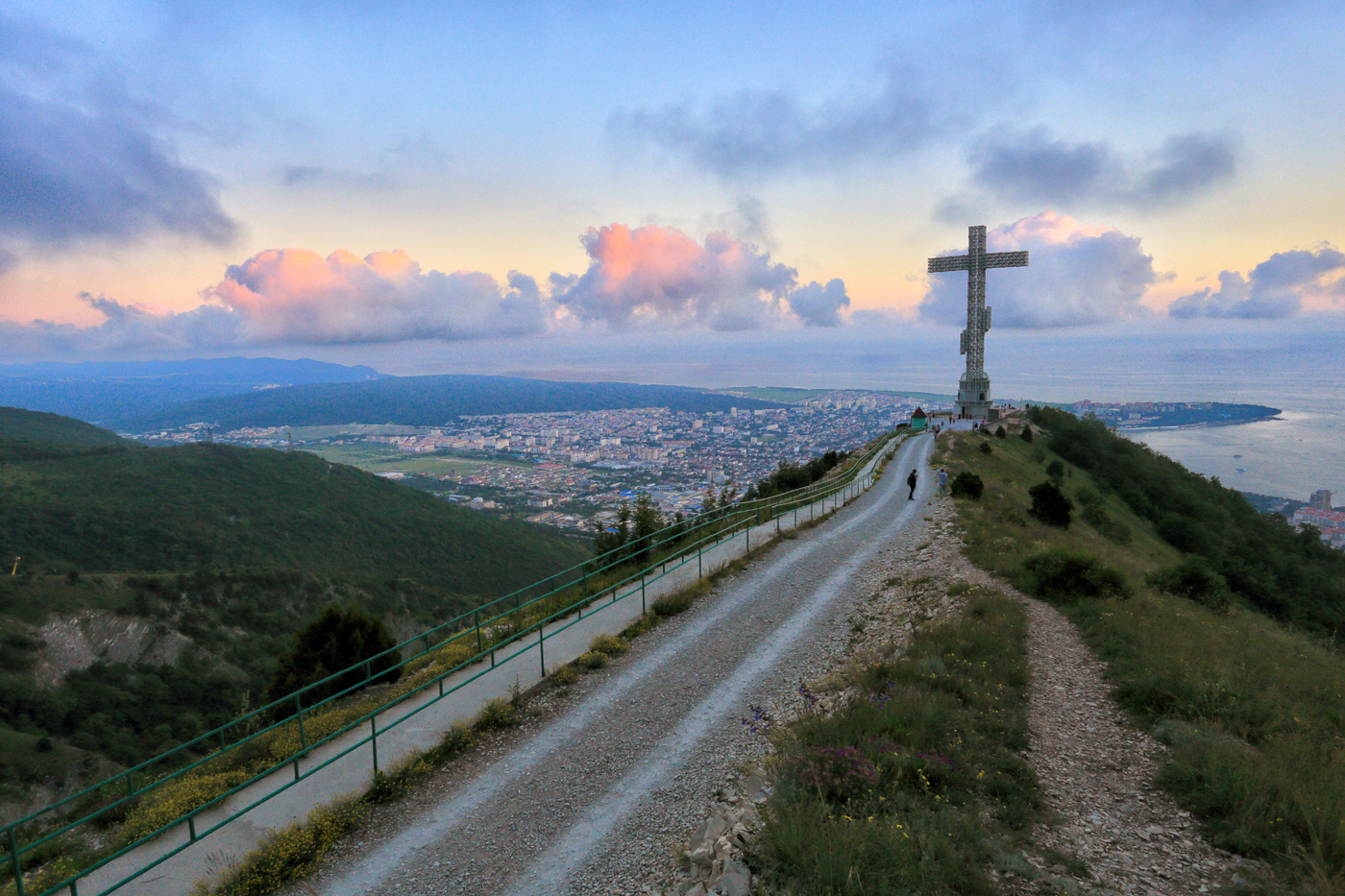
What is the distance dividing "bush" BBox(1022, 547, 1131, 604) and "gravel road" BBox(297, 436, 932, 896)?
4.67 meters

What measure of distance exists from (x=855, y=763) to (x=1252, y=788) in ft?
12.6

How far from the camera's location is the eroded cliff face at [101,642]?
53688 mm

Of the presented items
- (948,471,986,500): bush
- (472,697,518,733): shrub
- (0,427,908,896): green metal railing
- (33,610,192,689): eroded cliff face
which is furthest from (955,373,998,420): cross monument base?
(33,610,192,689): eroded cliff face

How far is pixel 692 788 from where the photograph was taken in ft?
24.2

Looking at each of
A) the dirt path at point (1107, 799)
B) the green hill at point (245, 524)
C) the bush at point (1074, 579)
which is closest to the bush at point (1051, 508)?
the bush at point (1074, 579)

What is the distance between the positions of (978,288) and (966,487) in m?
45.4

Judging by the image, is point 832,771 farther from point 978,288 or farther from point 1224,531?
point 978,288

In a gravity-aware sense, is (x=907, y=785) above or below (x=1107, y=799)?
above

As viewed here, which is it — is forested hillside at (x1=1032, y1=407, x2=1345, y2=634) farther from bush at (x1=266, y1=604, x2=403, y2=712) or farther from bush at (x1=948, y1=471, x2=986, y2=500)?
bush at (x1=266, y1=604, x2=403, y2=712)

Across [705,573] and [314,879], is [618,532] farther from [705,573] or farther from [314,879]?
[314,879]

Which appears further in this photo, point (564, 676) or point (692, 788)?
point (564, 676)

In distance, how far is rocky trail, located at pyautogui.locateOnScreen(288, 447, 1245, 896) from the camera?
18.2 ft

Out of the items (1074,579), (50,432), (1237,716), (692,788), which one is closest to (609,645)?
(692,788)

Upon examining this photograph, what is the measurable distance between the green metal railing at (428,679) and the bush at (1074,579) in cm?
855
